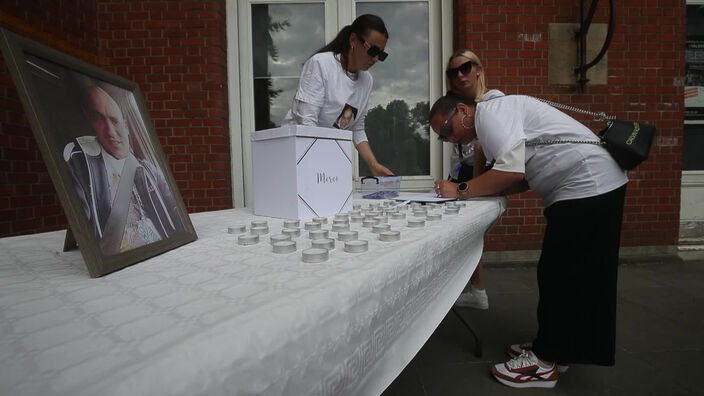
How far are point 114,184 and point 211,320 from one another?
381mm

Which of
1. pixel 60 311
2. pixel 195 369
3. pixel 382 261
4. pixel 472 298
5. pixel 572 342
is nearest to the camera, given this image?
pixel 195 369

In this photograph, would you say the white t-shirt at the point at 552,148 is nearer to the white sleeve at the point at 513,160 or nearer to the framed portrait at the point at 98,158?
the white sleeve at the point at 513,160

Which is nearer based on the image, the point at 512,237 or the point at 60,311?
the point at 60,311

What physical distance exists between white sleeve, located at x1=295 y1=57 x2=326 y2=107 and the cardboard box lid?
51cm

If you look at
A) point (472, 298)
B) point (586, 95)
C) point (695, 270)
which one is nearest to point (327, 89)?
point (472, 298)

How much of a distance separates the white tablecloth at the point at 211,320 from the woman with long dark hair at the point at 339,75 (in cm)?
109

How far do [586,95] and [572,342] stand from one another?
2909 mm

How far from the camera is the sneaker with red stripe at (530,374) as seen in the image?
1709 millimetres

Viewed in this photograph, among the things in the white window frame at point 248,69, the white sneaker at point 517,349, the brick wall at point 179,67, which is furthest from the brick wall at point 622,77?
the brick wall at point 179,67

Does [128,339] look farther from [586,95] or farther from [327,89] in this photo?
[586,95]

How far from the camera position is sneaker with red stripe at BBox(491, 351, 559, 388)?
1.71 m

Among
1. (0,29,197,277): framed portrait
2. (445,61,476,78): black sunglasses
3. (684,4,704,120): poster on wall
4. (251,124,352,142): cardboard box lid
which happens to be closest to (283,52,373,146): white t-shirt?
(251,124,352,142): cardboard box lid

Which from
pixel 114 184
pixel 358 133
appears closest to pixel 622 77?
pixel 358 133

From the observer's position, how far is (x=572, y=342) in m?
1.60
